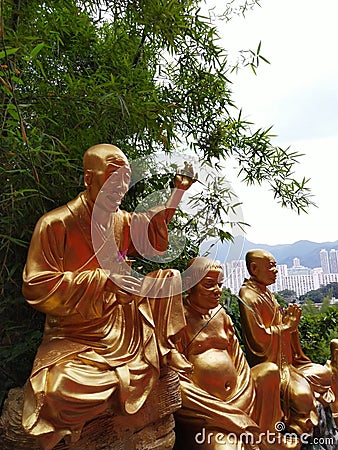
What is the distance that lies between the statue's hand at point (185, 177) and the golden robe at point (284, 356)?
2.34 feet

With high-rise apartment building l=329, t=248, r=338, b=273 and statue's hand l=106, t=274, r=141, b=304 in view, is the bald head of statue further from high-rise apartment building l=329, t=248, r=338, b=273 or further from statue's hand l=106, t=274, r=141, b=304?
high-rise apartment building l=329, t=248, r=338, b=273

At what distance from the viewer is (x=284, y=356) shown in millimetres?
2318

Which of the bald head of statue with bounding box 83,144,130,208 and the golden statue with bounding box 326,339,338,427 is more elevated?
the bald head of statue with bounding box 83,144,130,208

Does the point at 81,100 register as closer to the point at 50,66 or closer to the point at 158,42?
the point at 50,66

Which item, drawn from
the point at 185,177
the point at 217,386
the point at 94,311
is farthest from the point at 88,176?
the point at 217,386

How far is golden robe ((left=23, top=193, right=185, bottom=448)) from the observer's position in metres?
1.47

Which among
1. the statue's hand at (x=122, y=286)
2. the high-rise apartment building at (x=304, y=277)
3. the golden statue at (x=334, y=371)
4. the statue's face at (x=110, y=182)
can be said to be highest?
the statue's face at (x=110, y=182)

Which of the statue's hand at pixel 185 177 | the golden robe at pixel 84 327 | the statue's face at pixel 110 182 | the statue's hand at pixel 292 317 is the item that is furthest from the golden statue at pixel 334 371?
the statue's face at pixel 110 182

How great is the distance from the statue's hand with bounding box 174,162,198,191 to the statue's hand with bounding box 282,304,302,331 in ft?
2.85

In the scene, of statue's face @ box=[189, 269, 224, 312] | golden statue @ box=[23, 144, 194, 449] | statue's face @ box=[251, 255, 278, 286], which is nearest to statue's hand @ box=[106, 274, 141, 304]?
golden statue @ box=[23, 144, 194, 449]

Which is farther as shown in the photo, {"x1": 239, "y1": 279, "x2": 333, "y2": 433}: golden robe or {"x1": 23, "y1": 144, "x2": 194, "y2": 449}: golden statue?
{"x1": 239, "y1": 279, "x2": 333, "y2": 433}: golden robe

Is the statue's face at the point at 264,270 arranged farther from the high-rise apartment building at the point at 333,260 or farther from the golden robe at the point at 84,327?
the high-rise apartment building at the point at 333,260

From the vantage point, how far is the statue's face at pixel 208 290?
2049mm

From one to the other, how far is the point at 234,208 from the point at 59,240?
1.93ft
